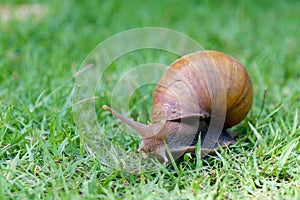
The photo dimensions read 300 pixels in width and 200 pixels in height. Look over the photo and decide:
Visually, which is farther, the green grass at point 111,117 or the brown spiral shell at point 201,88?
the brown spiral shell at point 201,88

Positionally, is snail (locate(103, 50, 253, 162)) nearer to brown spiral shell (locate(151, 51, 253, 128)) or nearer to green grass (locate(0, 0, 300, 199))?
brown spiral shell (locate(151, 51, 253, 128))

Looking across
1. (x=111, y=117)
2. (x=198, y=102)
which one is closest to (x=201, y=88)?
(x=198, y=102)

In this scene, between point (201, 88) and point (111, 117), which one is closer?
point (201, 88)

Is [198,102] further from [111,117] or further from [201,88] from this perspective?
[111,117]

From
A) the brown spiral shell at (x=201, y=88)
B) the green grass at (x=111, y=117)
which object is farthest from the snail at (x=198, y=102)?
the green grass at (x=111, y=117)

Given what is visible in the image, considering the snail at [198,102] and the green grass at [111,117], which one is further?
the snail at [198,102]

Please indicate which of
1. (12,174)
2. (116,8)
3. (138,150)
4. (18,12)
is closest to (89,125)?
(138,150)

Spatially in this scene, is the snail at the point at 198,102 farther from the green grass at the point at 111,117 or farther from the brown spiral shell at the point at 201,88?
the green grass at the point at 111,117
